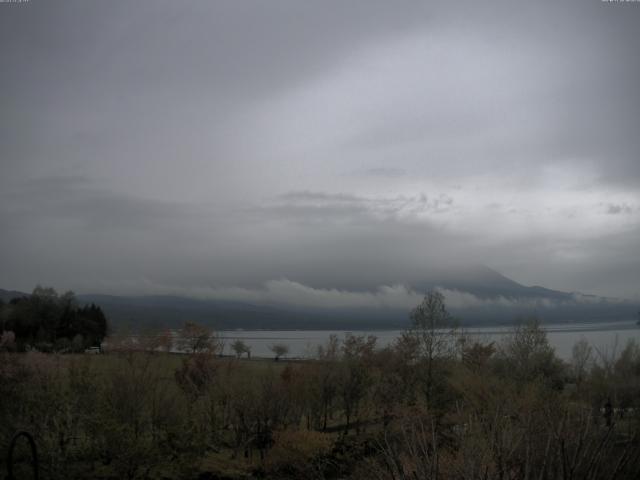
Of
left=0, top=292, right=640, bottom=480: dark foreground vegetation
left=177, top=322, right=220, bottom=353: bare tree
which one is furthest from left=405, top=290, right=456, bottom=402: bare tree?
left=177, top=322, right=220, bottom=353: bare tree

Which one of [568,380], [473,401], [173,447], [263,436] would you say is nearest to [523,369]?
[473,401]

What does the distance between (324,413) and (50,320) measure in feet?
201

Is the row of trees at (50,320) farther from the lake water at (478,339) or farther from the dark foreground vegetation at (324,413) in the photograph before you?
the dark foreground vegetation at (324,413)

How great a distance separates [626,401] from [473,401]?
46.1 feet

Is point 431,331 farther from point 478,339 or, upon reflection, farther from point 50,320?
point 50,320

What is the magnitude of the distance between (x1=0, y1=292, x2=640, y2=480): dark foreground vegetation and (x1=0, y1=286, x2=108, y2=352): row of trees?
160 ft

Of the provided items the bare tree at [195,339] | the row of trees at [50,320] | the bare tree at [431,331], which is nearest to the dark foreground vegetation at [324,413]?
the bare tree at [431,331]

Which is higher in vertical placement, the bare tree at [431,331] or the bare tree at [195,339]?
the bare tree at [431,331]

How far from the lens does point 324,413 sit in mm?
33781

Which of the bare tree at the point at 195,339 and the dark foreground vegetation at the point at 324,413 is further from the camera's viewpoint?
the bare tree at the point at 195,339

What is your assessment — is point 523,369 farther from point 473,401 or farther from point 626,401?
point 473,401

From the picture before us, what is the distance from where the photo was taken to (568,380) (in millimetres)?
47594

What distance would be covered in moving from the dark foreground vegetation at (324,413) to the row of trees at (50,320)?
4890cm

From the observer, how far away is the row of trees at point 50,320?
75.7m
